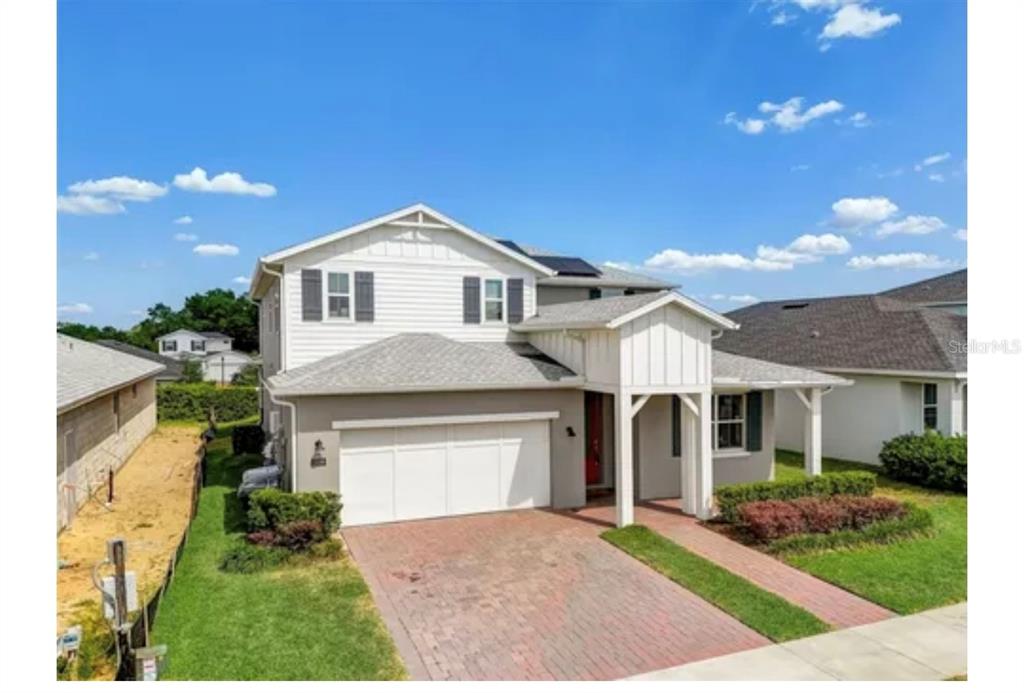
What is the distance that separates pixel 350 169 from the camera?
1459 centimetres

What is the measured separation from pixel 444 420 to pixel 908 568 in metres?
7.98

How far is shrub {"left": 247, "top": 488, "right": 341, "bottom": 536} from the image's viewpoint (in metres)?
10.0

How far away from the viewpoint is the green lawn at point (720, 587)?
23.6 feet

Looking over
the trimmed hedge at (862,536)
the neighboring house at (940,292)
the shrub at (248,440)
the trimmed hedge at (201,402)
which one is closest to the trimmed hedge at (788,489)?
the trimmed hedge at (862,536)

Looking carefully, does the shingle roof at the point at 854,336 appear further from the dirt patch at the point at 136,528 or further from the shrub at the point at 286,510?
the dirt patch at the point at 136,528

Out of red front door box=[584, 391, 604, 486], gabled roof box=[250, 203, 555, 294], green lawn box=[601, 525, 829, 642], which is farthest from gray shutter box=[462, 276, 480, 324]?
green lawn box=[601, 525, 829, 642]

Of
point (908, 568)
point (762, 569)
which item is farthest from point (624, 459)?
point (908, 568)

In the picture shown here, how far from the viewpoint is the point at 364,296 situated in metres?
14.0

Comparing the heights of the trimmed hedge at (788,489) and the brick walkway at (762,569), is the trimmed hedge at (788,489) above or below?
above

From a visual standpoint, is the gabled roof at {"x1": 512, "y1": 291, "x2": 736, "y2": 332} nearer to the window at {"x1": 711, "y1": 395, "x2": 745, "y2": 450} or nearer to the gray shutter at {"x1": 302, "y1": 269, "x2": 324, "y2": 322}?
the window at {"x1": 711, "y1": 395, "x2": 745, "y2": 450}

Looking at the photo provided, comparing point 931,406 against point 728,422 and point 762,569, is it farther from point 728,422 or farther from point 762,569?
point 762,569

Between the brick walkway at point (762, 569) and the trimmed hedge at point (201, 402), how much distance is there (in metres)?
23.5

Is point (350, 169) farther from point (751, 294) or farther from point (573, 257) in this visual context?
point (751, 294)
